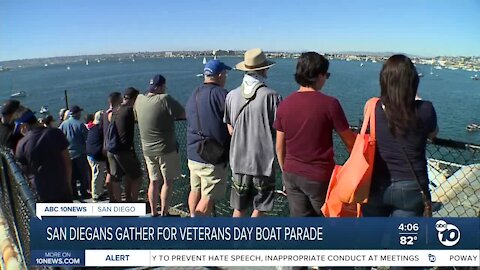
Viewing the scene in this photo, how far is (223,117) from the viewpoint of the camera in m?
2.76

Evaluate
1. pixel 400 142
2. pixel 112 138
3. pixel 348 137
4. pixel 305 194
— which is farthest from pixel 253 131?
pixel 112 138

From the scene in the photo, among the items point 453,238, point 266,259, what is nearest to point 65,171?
point 266,259

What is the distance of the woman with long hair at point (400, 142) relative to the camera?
188 centimetres

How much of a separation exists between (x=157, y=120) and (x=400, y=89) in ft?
6.37

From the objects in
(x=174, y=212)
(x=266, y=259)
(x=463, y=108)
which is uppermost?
(x=266, y=259)

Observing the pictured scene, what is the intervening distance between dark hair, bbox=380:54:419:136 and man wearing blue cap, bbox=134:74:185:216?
1.72m

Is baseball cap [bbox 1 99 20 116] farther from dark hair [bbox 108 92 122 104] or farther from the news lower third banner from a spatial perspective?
the news lower third banner

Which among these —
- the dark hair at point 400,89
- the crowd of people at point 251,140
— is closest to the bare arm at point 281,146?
the crowd of people at point 251,140

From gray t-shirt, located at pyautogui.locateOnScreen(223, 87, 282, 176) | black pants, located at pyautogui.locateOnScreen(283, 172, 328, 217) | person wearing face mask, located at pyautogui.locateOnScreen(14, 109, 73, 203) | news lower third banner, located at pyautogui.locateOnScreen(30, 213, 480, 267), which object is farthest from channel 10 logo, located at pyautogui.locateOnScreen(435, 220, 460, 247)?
person wearing face mask, located at pyautogui.locateOnScreen(14, 109, 73, 203)

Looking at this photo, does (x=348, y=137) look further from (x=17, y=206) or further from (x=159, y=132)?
(x=17, y=206)

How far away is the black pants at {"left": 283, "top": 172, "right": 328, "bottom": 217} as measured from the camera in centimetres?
228

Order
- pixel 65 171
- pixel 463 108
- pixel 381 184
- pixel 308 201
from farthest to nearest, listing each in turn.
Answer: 1. pixel 463 108
2. pixel 65 171
3. pixel 308 201
4. pixel 381 184

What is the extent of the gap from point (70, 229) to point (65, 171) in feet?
2.55

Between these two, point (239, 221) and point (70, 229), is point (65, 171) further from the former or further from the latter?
point (239, 221)
